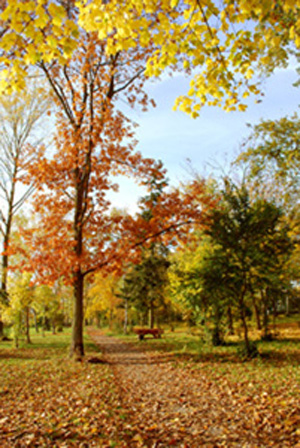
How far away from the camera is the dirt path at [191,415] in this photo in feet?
11.8

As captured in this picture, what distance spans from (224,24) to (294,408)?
5.54 meters

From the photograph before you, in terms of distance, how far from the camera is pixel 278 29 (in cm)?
331

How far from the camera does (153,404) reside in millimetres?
5121

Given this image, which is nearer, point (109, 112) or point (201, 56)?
point (201, 56)

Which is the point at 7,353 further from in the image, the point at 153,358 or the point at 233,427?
the point at 233,427

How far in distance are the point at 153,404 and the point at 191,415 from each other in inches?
35.2

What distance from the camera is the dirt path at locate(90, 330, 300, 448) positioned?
359cm

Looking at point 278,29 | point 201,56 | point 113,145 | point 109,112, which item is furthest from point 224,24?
point 113,145

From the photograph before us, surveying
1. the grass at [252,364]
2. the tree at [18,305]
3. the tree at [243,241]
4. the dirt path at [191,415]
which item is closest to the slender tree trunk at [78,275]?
the dirt path at [191,415]

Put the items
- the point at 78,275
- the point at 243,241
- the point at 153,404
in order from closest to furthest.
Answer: the point at 153,404
the point at 243,241
the point at 78,275

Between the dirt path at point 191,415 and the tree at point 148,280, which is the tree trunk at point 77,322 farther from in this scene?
the tree at point 148,280

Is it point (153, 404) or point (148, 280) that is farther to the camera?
point (148, 280)

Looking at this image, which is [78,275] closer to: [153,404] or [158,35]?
[153,404]

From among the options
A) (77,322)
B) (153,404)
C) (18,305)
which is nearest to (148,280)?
(18,305)
